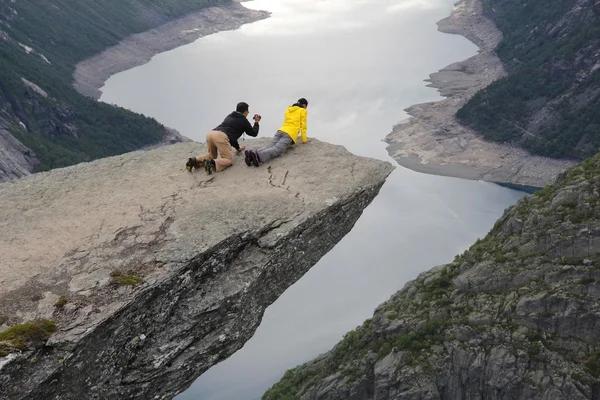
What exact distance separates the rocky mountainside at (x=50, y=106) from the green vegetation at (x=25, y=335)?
72.8 m

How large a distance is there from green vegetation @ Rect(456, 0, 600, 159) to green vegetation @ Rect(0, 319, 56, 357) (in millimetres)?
116016

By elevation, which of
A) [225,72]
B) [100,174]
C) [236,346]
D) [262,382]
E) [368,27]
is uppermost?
[368,27]

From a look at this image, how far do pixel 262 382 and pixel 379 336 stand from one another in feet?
67.8

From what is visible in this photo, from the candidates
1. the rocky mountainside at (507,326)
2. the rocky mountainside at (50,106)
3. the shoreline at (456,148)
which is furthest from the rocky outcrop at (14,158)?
the shoreline at (456,148)

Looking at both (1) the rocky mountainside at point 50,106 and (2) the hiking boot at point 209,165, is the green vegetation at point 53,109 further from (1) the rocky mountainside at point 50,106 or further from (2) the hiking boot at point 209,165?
(2) the hiking boot at point 209,165

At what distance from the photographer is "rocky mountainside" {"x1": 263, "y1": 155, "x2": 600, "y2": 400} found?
3966cm

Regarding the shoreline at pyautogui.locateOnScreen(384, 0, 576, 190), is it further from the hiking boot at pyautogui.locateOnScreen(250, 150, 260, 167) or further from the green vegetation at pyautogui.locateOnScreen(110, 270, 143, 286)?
the green vegetation at pyautogui.locateOnScreen(110, 270, 143, 286)

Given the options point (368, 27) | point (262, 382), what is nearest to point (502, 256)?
point (262, 382)

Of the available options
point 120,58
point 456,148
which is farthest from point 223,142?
point 120,58

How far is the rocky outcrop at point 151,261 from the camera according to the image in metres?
11.5

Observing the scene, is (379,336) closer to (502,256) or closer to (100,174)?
(502,256)

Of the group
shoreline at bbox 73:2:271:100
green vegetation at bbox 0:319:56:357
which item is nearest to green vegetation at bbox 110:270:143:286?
green vegetation at bbox 0:319:56:357

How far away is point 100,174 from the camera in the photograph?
17.6 metres

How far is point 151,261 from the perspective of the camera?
13.1 meters
